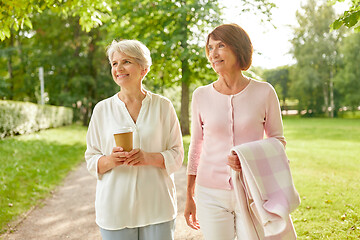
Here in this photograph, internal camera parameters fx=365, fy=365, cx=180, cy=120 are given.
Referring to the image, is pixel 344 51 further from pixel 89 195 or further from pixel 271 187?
pixel 271 187

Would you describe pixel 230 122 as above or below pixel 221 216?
above

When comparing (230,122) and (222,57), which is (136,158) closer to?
(230,122)

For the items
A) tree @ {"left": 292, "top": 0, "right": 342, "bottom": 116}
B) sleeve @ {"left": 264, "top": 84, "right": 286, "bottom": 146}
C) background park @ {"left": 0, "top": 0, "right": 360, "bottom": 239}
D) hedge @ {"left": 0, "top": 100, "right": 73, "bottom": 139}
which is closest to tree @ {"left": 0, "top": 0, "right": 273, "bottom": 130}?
background park @ {"left": 0, "top": 0, "right": 360, "bottom": 239}

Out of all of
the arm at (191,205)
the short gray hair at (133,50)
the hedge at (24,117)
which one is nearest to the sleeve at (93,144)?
the short gray hair at (133,50)

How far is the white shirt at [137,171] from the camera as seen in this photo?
2402mm

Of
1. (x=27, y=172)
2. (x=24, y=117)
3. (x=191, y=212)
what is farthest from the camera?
(x=24, y=117)

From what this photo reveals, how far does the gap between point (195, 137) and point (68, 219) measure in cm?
396

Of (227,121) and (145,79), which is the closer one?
(227,121)

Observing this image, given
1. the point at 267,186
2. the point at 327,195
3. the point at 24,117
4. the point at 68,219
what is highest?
the point at 267,186

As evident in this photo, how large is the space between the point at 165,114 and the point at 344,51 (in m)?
42.2

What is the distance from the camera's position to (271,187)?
2107 millimetres

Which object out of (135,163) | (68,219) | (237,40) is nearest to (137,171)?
(135,163)

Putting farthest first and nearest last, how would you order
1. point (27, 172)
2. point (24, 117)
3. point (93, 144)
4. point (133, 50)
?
point (24, 117) → point (27, 172) → point (93, 144) → point (133, 50)

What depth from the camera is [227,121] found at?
235cm
